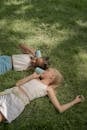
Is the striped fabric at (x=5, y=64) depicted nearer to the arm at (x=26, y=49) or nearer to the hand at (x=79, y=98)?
the arm at (x=26, y=49)

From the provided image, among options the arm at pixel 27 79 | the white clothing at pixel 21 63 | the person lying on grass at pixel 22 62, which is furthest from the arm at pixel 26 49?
the arm at pixel 27 79

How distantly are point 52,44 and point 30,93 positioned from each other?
5.60 ft

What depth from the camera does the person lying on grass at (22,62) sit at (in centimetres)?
621

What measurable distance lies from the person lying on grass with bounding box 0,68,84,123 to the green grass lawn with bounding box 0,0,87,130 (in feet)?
0.28

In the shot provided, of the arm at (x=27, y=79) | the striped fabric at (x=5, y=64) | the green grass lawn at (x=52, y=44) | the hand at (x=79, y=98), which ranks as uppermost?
the arm at (x=27, y=79)

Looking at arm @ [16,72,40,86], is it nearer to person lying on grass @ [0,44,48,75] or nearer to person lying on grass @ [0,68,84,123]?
person lying on grass @ [0,68,84,123]

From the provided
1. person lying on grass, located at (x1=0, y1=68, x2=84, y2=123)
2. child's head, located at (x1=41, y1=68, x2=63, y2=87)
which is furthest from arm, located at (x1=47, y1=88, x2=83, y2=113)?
child's head, located at (x1=41, y1=68, x2=63, y2=87)

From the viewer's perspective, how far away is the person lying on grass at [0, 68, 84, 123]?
5.35 meters

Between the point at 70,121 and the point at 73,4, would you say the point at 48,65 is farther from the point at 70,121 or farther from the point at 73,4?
the point at 73,4

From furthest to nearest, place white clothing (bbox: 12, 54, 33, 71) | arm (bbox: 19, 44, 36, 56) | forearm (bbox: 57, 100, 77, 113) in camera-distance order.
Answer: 1. arm (bbox: 19, 44, 36, 56)
2. white clothing (bbox: 12, 54, 33, 71)
3. forearm (bbox: 57, 100, 77, 113)

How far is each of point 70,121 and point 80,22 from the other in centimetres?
310

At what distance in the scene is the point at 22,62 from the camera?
6.32 metres

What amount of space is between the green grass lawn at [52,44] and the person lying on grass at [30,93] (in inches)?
3.4

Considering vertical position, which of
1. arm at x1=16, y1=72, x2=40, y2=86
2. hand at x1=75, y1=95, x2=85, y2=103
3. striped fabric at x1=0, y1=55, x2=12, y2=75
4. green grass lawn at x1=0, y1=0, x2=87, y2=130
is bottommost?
green grass lawn at x1=0, y1=0, x2=87, y2=130
